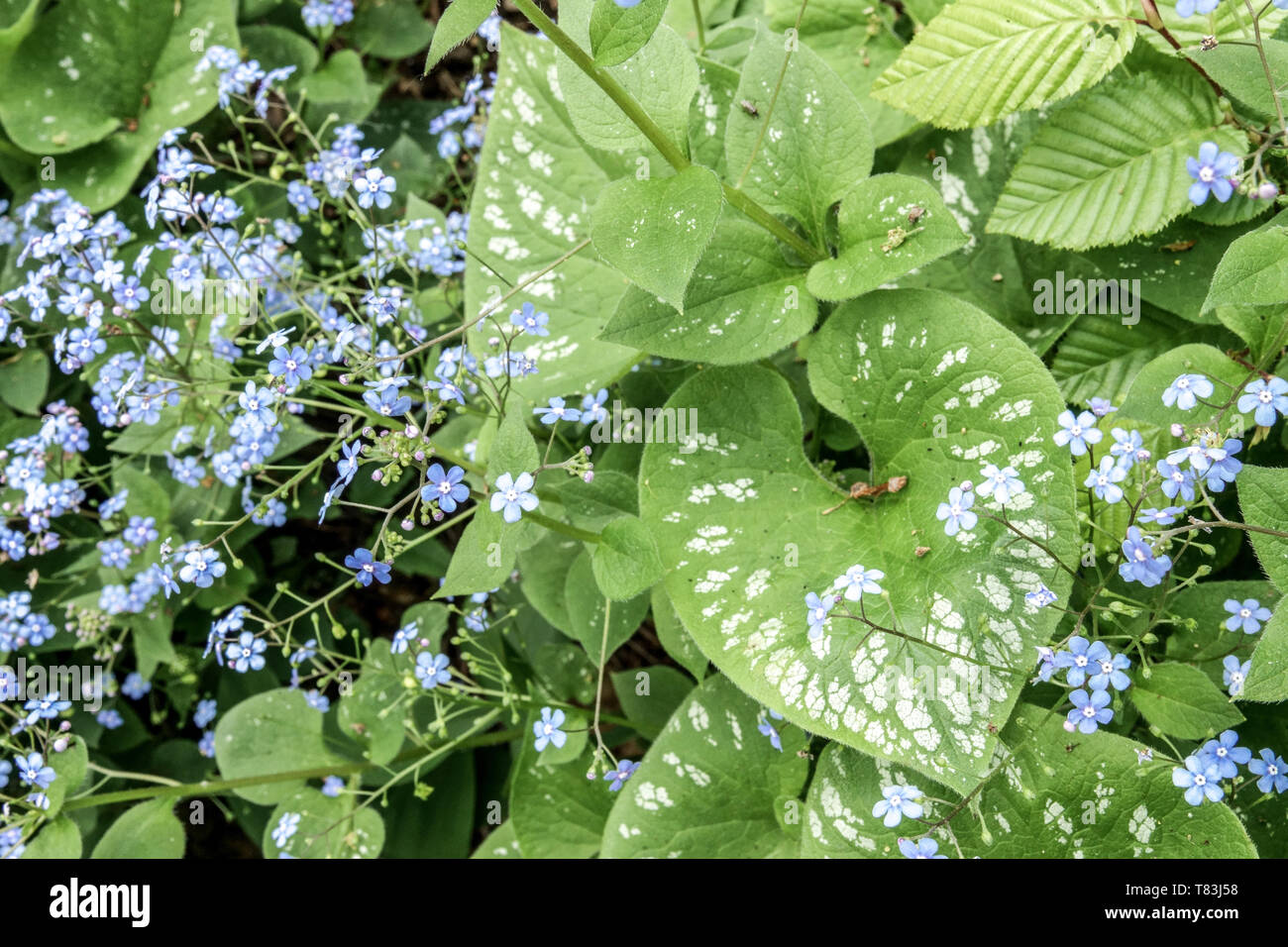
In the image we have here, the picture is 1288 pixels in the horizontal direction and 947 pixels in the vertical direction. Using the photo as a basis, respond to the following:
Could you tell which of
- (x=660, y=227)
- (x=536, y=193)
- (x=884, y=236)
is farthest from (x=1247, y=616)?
(x=536, y=193)

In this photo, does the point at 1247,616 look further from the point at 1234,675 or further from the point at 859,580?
the point at 859,580

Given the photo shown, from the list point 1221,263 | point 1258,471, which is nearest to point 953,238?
point 1221,263

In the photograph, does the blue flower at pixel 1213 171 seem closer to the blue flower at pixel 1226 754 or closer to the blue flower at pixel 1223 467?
the blue flower at pixel 1223 467

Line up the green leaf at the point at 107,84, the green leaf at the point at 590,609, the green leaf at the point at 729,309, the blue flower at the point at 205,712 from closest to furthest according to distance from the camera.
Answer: the green leaf at the point at 729,309 → the green leaf at the point at 590,609 → the blue flower at the point at 205,712 → the green leaf at the point at 107,84

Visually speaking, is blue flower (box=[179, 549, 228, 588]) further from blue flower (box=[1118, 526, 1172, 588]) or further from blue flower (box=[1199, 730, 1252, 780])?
blue flower (box=[1199, 730, 1252, 780])

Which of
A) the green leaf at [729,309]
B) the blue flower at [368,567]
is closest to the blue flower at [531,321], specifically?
the green leaf at [729,309]

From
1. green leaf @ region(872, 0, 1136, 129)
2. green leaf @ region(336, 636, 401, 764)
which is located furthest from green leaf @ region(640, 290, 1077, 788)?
green leaf @ region(336, 636, 401, 764)
